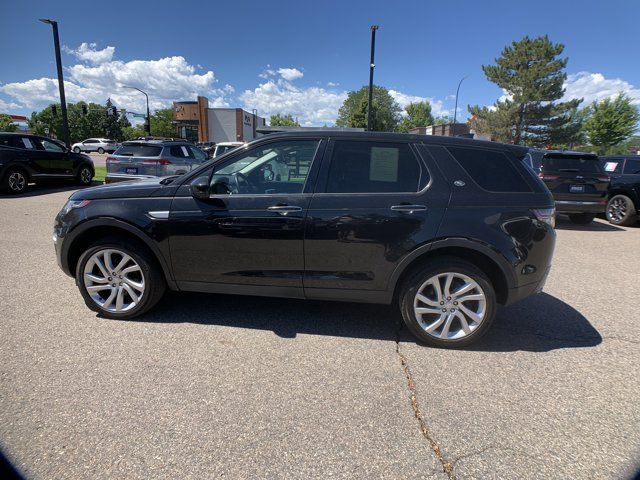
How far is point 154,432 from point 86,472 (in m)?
0.37

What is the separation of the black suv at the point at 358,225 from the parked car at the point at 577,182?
6.59 m

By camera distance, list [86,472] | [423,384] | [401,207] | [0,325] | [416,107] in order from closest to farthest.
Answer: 1. [86,472]
2. [423,384]
3. [401,207]
4. [0,325]
5. [416,107]

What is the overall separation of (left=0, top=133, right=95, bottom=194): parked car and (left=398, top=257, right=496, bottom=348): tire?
12.9 m

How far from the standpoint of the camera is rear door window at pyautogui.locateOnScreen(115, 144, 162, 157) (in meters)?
10.8

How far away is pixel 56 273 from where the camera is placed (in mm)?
4902

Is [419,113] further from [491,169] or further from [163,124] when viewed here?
[491,169]

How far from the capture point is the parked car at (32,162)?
37.4 ft

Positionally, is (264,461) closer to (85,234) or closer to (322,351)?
(322,351)

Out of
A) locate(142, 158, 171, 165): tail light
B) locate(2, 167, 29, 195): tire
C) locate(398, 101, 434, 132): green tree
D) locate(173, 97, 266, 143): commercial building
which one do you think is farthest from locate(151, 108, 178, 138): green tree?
locate(142, 158, 171, 165): tail light

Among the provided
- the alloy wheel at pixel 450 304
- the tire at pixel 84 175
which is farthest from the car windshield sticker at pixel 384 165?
the tire at pixel 84 175

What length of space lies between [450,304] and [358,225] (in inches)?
40.1

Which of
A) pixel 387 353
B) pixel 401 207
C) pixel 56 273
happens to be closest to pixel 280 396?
pixel 387 353

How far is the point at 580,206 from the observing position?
350 inches

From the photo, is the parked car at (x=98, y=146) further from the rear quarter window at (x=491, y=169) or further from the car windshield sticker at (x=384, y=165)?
the rear quarter window at (x=491, y=169)
